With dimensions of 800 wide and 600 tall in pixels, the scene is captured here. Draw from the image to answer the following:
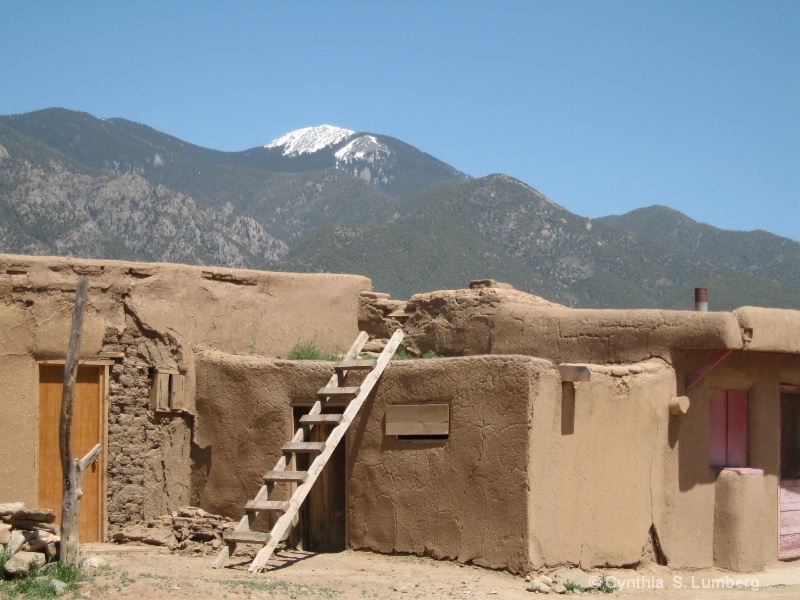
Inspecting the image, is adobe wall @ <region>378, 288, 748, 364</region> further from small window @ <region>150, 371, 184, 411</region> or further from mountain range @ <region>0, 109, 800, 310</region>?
mountain range @ <region>0, 109, 800, 310</region>

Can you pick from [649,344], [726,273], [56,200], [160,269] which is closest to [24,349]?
[160,269]

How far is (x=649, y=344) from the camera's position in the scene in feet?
37.3

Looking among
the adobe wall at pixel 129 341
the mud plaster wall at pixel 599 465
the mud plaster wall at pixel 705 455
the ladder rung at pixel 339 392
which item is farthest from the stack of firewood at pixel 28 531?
the mud plaster wall at pixel 705 455

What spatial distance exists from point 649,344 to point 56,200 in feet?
112

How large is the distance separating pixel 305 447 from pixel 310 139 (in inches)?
3370

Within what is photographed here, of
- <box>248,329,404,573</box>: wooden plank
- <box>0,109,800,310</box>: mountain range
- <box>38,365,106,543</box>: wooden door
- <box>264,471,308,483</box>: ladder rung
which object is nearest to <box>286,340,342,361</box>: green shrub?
<box>248,329,404,573</box>: wooden plank

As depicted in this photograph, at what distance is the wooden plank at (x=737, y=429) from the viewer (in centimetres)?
1216

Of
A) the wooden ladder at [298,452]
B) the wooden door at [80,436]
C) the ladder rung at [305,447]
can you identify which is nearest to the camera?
the wooden ladder at [298,452]

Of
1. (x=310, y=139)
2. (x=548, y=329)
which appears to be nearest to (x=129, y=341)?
(x=548, y=329)

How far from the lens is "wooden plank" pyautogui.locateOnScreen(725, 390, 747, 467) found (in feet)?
39.9

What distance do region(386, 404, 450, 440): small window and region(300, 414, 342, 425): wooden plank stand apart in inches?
20.0

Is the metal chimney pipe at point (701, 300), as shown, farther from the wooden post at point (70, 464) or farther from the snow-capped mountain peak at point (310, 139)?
the snow-capped mountain peak at point (310, 139)

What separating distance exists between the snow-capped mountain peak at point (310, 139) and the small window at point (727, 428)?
256 feet

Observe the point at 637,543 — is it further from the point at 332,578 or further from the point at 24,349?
the point at 24,349
